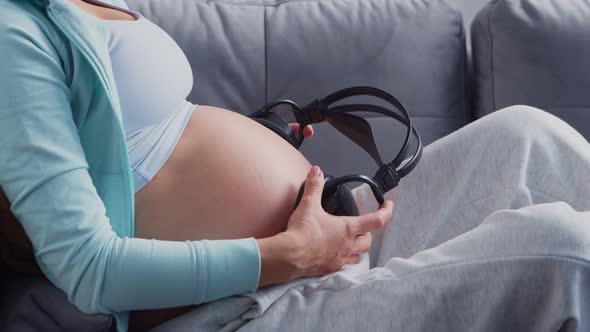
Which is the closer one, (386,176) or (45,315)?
(45,315)

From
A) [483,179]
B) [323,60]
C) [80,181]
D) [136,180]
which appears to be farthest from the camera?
[323,60]

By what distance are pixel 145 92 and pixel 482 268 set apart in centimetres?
43

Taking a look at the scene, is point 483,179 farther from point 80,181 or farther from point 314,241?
point 80,181

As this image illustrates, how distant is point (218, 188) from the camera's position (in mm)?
829

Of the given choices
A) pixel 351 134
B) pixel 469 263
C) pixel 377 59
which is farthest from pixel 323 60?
pixel 469 263

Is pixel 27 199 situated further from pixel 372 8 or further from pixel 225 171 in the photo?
pixel 372 8

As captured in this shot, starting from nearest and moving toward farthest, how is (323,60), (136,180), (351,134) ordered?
1. (136,180)
2. (351,134)
3. (323,60)

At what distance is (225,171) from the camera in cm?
84

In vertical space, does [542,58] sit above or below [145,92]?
below

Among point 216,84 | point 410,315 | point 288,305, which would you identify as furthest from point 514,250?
point 216,84

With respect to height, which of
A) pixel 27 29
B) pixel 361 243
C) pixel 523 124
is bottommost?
pixel 361 243

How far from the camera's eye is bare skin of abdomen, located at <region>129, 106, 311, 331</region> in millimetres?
807

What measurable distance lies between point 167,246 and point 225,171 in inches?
5.9

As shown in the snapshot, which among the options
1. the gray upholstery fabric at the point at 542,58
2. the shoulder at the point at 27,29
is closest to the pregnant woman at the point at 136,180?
the shoulder at the point at 27,29
